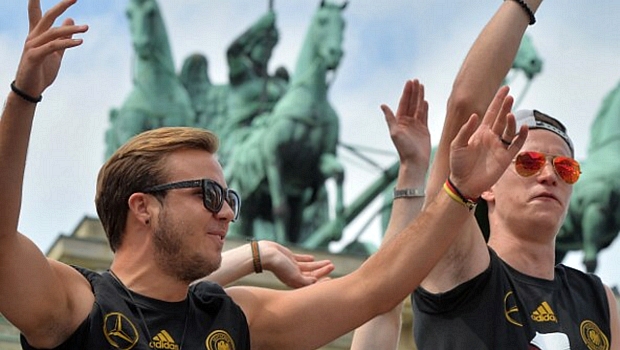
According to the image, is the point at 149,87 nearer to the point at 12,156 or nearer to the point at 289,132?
the point at 289,132

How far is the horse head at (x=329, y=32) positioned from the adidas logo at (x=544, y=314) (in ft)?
55.7

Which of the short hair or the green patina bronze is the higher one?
the short hair

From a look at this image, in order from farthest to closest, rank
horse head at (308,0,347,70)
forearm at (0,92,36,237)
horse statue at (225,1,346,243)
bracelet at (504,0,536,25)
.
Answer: horse statue at (225,1,346,243), horse head at (308,0,347,70), bracelet at (504,0,536,25), forearm at (0,92,36,237)

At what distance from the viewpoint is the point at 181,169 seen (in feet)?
13.6

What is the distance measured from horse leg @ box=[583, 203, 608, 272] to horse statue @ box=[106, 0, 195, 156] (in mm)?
5091

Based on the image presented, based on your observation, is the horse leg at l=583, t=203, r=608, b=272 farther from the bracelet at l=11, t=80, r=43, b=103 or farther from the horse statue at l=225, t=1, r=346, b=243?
the bracelet at l=11, t=80, r=43, b=103

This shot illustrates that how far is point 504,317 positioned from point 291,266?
0.55 meters

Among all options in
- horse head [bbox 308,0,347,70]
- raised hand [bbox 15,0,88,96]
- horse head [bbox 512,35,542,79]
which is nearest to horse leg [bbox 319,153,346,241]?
horse head [bbox 308,0,347,70]

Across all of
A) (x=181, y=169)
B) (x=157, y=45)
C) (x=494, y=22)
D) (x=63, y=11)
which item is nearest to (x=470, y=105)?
(x=494, y=22)

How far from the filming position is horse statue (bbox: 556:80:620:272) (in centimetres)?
2184

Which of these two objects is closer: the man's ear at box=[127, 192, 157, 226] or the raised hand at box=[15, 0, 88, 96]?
the raised hand at box=[15, 0, 88, 96]

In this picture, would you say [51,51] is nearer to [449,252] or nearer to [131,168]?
[131,168]

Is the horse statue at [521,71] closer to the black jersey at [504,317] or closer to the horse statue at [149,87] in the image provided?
the horse statue at [149,87]

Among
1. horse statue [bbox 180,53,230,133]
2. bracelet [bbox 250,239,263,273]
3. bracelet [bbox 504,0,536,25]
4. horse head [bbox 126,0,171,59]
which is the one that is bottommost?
horse statue [bbox 180,53,230,133]
